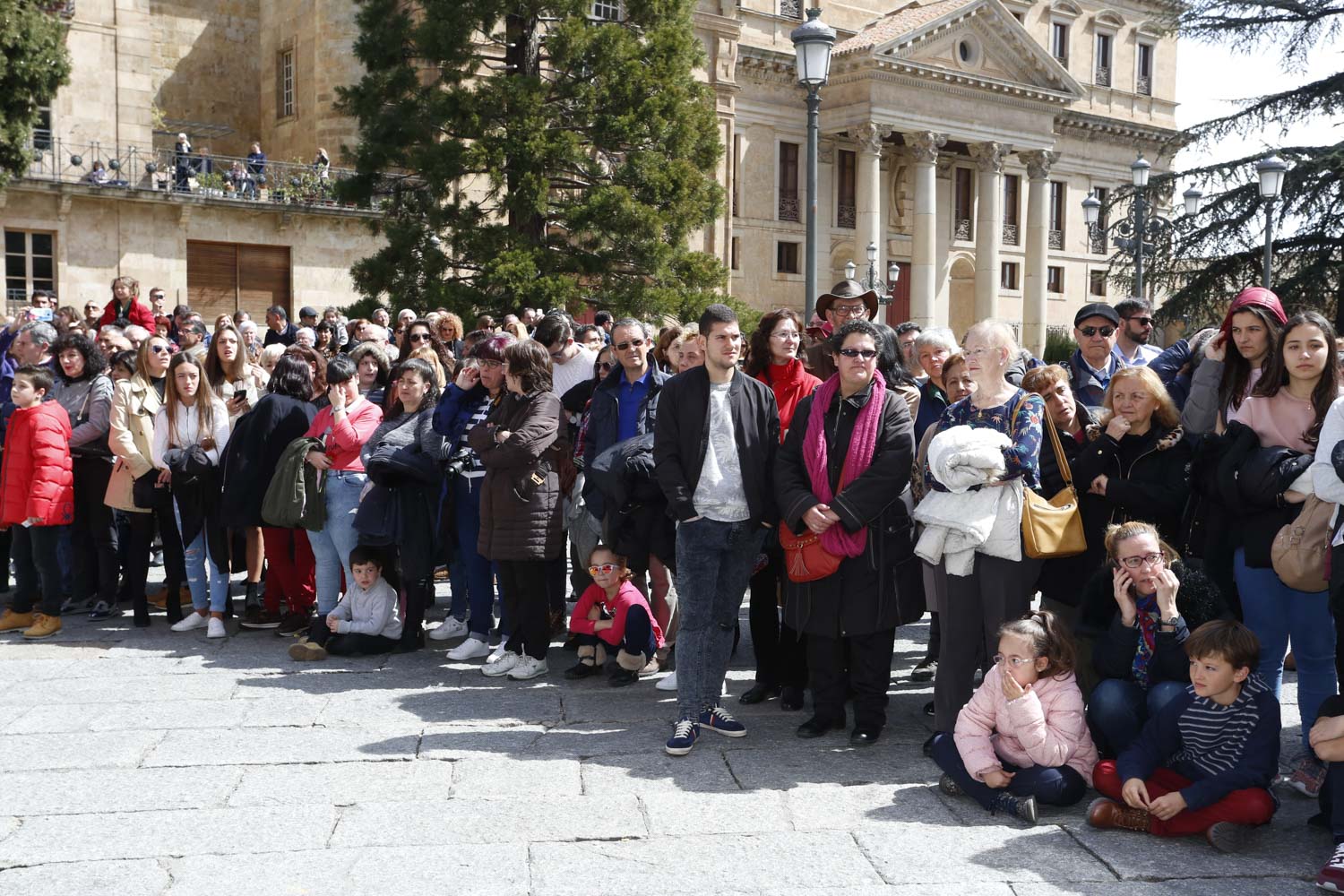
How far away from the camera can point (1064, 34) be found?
47781 millimetres

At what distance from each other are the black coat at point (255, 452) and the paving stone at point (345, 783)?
296 cm

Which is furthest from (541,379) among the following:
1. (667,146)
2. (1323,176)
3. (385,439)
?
(1323,176)

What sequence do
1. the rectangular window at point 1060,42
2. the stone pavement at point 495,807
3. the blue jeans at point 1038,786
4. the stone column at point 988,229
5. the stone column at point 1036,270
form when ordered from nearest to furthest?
the stone pavement at point 495,807, the blue jeans at point 1038,786, the stone column at point 988,229, the stone column at point 1036,270, the rectangular window at point 1060,42

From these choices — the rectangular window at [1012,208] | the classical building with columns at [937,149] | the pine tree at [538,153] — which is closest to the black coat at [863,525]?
the pine tree at [538,153]

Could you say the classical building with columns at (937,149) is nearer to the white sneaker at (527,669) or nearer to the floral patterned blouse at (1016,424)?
the white sneaker at (527,669)

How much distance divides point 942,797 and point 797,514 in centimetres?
141

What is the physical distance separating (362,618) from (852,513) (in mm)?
3536

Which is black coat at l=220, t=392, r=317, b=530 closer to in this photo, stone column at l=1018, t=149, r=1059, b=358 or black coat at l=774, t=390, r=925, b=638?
black coat at l=774, t=390, r=925, b=638

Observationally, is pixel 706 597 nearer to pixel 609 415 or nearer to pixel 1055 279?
pixel 609 415

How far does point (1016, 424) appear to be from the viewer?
5.44m

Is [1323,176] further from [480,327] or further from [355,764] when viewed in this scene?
[355,764]

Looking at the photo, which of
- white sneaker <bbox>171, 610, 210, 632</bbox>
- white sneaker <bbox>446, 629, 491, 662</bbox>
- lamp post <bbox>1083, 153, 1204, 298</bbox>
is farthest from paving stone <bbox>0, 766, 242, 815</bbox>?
lamp post <bbox>1083, 153, 1204, 298</bbox>

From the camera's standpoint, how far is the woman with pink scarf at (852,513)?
5.73m

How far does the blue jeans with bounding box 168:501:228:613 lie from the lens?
824 cm
